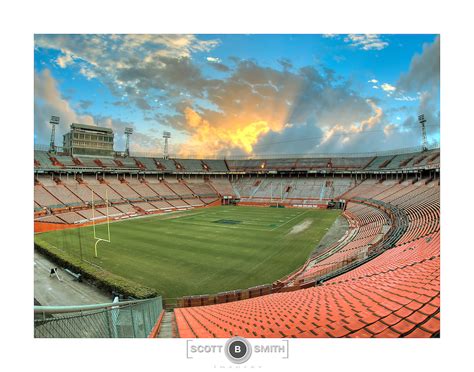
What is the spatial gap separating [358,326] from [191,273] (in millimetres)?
12521

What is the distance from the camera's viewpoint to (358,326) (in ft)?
12.1

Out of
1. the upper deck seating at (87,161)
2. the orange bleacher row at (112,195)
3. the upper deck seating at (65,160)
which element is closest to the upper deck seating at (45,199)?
the orange bleacher row at (112,195)

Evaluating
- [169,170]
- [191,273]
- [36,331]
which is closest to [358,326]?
[36,331]

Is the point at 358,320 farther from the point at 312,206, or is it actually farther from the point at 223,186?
the point at 223,186

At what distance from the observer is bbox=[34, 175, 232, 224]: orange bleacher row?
32688 mm

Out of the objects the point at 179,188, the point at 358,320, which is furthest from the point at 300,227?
the point at 179,188

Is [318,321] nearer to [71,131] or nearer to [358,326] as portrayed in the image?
[358,326]

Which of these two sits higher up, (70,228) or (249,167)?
(249,167)

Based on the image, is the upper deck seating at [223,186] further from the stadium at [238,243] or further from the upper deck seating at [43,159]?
the upper deck seating at [43,159]

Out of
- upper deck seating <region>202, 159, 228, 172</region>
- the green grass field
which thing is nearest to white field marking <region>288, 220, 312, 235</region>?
the green grass field

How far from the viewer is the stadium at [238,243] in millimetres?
4223

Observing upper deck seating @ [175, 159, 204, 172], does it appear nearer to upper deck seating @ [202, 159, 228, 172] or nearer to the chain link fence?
upper deck seating @ [202, 159, 228, 172]
